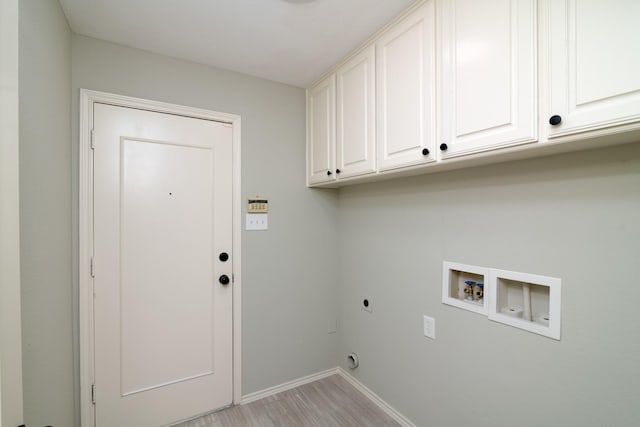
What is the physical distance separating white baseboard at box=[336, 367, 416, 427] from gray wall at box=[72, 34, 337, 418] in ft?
0.55

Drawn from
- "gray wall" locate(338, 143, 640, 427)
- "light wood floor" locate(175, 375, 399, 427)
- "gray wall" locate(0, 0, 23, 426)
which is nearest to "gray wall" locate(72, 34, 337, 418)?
"light wood floor" locate(175, 375, 399, 427)

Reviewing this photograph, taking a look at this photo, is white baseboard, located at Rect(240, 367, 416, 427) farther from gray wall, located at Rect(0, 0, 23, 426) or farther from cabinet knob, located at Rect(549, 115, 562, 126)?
cabinet knob, located at Rect(549, 115, 562, 126)

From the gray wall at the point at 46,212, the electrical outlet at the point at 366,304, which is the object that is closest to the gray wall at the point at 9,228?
the gray wall at the point at 46,212

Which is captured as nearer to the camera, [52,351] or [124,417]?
[52,351]

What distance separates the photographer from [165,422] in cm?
189

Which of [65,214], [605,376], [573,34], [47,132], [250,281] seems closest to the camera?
[573,34]

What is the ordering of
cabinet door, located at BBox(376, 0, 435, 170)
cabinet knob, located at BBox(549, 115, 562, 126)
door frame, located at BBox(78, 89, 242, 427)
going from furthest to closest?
door frame, located at BBox(78, 89, 242, 427), cabinet door, located at BBox(376, 0, 435, 170), cabinet knob, located at BBox(549, 115, 562, 126)

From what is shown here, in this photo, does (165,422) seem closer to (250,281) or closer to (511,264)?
(250,281)

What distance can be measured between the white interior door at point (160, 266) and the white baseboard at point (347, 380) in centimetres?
23

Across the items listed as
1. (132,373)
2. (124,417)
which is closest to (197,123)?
(132,373)

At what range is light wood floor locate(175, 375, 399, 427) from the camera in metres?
1.91

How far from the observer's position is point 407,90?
4.89 ft

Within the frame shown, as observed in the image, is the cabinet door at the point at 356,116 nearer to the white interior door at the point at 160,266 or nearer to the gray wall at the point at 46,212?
the white interior door at the point at 160,266

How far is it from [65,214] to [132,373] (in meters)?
1.08
